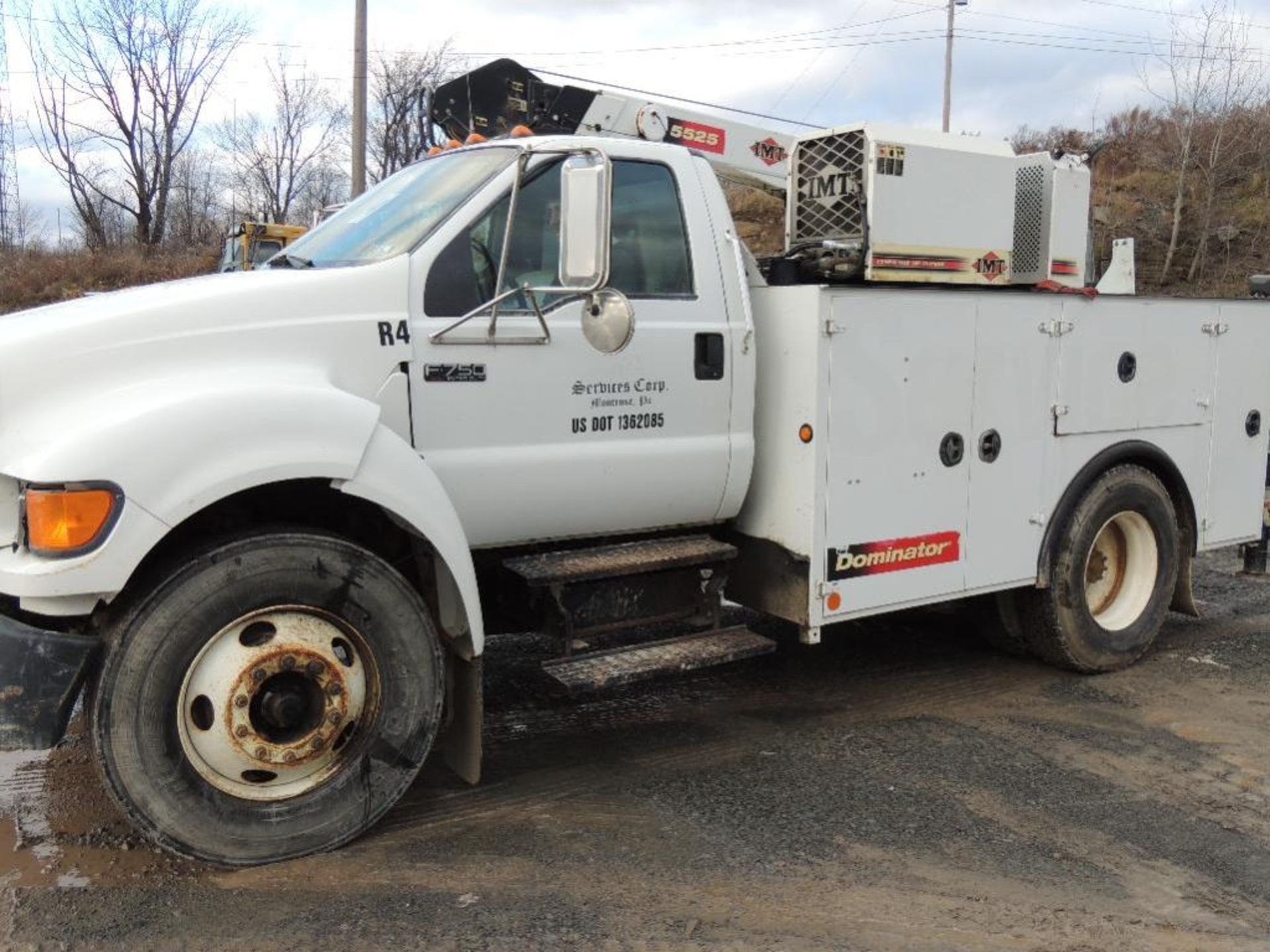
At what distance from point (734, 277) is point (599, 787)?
2.11m

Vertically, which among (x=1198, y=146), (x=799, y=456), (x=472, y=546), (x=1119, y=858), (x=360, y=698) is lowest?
(x=1119, y=858)

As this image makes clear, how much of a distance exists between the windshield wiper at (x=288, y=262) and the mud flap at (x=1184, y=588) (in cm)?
483

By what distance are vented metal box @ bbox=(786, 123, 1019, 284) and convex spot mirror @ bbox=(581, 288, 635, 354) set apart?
143 cm

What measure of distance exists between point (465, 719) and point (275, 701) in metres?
0.73

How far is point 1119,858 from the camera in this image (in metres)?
3.79

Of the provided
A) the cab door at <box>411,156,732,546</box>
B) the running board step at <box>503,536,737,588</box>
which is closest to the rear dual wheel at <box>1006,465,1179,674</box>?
the running board step at <box>503,536,737,588</box>

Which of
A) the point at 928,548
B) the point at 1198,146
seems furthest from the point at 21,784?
the point at 1198,146

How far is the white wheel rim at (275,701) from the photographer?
3412mm

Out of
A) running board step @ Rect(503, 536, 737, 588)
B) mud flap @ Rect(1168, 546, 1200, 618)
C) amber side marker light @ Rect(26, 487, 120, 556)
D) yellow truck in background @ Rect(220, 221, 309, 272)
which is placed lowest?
mud flap @ Rect(1168, 546, 1200, 618)

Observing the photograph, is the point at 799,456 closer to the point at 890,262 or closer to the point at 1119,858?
the point at 890,262

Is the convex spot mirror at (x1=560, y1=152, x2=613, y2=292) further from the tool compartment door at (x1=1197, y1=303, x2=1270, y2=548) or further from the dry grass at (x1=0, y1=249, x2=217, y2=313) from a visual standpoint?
the dry grass at (x1=0, y1=249, x2=217, y2=313)

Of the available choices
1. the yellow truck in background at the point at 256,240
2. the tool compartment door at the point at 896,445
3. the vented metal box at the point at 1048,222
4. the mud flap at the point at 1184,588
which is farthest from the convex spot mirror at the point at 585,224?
the yellow truck in background at the point at 256,240

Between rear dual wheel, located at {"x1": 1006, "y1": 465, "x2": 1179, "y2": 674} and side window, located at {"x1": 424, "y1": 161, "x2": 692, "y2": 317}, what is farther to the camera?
rear dual wheel, located at {"x1": 1006, "y1": 465, "x2": 1179, "y2": 674}

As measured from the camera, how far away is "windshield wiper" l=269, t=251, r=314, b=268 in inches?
166
